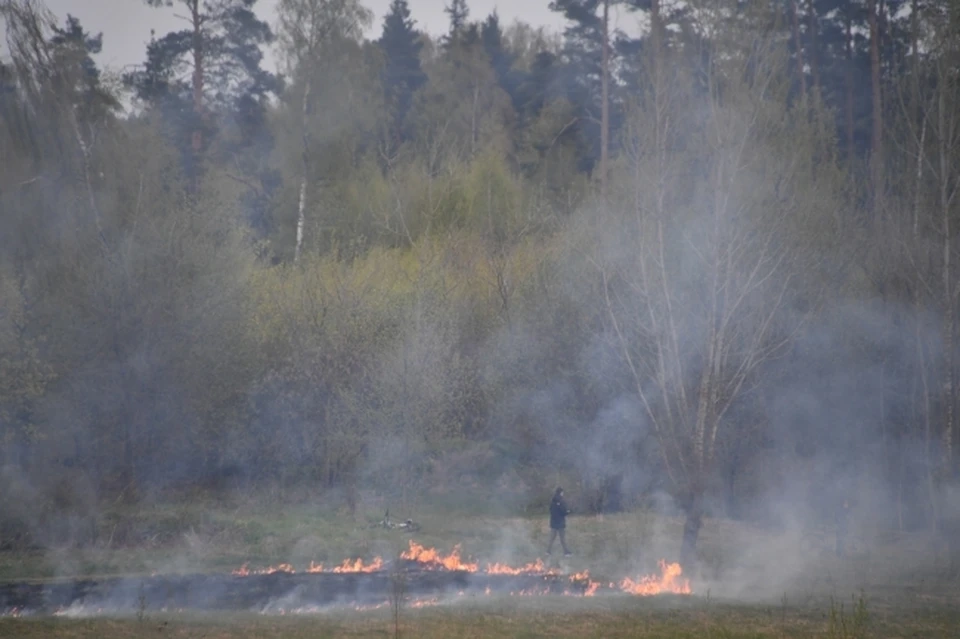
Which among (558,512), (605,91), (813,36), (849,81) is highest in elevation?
(813,36)

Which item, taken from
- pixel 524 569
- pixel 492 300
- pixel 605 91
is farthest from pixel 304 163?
pixel 524 569

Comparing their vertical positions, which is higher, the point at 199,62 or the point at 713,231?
the point at 199,62

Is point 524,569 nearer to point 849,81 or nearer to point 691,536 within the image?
point 691,536

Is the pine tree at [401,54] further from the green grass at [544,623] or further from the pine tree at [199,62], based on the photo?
the green grass at [544,623]

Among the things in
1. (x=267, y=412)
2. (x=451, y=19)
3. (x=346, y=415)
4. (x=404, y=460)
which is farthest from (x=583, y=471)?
(x=451, y=19)

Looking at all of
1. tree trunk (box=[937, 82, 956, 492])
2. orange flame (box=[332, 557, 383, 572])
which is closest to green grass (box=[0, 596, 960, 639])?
orange flame (box=[332, 557, 383, 572])

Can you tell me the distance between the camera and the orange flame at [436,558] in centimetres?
2403

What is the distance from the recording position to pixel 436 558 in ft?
81.4

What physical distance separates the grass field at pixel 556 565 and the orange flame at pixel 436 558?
0.61 meters

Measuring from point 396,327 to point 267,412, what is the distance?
561 centimetres

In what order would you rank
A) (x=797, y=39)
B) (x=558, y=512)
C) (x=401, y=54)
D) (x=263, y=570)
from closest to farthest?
(x=263, y=570) → (x=558, y=512) → (x=797, y=39) → (x=401, y=54)

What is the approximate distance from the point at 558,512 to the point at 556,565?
1403 mm

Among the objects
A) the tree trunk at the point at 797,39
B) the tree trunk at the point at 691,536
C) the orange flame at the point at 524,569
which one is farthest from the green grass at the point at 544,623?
the tree trunk at the point at 797,39

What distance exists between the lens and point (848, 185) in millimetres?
30797
